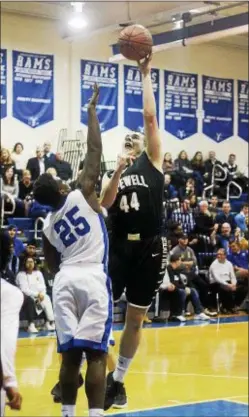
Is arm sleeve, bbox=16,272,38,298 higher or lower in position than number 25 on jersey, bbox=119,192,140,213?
lower

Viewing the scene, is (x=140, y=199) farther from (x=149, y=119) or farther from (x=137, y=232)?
(x=149, y=119)

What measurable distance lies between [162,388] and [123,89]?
3298 millimetres

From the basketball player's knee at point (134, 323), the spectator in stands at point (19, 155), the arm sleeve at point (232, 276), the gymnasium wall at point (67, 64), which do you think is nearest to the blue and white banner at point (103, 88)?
the gymnasium wall at point (67, 64)

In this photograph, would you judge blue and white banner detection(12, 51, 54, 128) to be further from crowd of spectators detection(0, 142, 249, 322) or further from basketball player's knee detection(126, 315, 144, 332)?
basketball player's knee detection(126, 315, 144, 332)

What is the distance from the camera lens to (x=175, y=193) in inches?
444

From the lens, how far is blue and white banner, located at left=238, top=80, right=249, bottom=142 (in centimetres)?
1638

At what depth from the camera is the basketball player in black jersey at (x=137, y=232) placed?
16.7 feet

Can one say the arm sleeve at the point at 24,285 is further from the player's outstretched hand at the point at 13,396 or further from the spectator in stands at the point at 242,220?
the player's outstretched hand at the point at 13,396

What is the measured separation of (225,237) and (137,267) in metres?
4.55

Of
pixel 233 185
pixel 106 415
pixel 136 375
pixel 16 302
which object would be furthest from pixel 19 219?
pixel 16 302

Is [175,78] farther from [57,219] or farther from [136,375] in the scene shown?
[57,219]

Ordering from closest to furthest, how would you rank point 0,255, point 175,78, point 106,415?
1. point 0,255
2. point 106,415
3. point 175,78

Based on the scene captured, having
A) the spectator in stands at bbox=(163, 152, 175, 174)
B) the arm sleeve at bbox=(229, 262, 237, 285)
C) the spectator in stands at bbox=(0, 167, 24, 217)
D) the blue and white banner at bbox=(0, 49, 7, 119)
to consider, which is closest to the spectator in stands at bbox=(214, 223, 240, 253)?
the arm sleeve at bbox=(229, 262, 237, 285)

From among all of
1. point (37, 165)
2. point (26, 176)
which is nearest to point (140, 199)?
point (26, 176)
